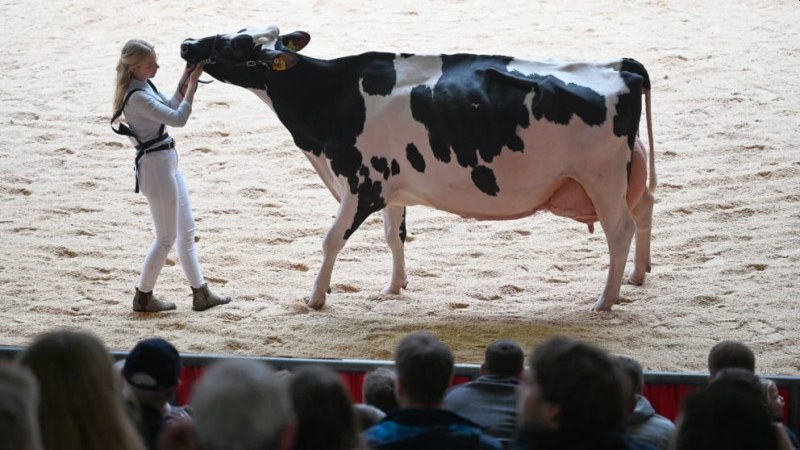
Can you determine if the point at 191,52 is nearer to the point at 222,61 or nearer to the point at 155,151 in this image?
the point at 222,61

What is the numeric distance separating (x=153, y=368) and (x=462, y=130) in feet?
13.1

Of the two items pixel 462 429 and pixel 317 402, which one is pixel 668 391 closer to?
pixel 462 429

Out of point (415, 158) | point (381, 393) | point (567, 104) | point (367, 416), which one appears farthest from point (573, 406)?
point (415, 158)

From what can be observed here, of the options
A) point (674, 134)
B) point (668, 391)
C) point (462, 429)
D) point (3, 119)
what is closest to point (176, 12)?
point (3, 119)

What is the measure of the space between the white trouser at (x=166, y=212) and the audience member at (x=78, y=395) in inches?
168

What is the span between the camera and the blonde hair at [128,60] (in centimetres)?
789

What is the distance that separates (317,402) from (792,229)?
22.0 feet

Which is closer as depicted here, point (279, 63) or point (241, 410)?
point (241, 410)

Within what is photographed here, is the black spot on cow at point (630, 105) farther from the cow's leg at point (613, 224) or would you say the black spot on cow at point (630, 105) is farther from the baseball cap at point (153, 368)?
the baseball cap at point (153, 368)

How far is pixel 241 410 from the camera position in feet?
9.98

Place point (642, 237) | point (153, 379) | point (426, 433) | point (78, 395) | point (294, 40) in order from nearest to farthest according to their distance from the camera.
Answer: point (78, 395) < point (426, 433) < point (153, 379) < point (642, 237) < point (294, 40)

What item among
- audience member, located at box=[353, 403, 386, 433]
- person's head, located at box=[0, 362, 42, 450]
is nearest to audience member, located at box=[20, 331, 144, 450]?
person's head, located at box=[0, 362, 42, 450]

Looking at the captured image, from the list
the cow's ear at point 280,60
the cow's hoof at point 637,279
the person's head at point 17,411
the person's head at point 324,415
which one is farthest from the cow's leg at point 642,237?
the person's head at point 17,411

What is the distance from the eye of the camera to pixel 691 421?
3.54 metres
